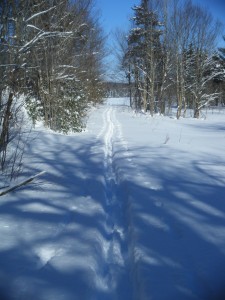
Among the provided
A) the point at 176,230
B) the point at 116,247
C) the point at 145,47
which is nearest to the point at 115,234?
the point at 116,247

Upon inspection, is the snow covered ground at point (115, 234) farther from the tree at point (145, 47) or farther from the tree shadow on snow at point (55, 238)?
the tree at point (145, 47)

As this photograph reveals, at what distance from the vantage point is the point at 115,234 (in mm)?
3586

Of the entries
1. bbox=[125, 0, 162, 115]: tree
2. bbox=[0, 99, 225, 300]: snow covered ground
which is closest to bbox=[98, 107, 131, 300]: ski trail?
bbox=[0, 99, 225, 300]: snow covered ground

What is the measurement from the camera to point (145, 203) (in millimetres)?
4410

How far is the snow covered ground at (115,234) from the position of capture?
253cm

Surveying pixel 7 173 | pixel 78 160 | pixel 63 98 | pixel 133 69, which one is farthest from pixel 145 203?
pixel 133 69

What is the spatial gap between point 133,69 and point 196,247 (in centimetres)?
3293

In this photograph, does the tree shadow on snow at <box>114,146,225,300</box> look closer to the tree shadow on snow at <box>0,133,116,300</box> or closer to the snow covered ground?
the snow covered ground

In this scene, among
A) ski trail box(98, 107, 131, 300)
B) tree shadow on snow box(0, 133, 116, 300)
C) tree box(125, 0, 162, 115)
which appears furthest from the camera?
tree box(125, 0, 162, 115)

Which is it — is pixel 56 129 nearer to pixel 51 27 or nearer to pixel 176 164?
pixel 51 27

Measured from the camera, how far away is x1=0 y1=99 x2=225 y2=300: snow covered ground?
2.53 m

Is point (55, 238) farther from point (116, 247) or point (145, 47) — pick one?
point (145, 47)

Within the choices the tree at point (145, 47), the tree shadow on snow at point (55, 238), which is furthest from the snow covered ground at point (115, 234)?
the tree at point (145, 47)

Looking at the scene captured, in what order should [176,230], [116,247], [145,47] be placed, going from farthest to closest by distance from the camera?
[145,47] < [176,230] < [116,247]
